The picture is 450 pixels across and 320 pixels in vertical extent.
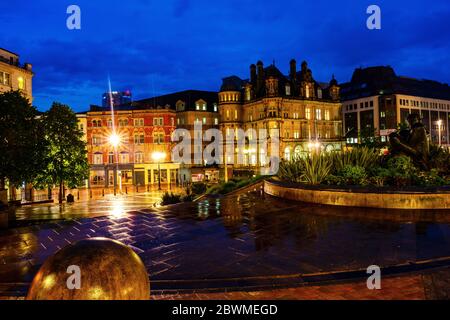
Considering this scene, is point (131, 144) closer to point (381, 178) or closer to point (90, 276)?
point (381, 178)

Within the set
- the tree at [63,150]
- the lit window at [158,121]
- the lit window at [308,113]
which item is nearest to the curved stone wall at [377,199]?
the tree at [63,150]

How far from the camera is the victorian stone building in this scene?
61.8 metres

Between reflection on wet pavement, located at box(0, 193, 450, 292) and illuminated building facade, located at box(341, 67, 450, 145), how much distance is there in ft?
219

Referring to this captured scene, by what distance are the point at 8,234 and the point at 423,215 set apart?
42.7 ft

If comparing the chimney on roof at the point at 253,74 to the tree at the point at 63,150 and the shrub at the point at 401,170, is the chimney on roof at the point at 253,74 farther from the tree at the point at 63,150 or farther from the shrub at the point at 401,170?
the shrub at the point at 401,170

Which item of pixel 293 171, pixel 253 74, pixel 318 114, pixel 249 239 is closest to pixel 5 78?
pixel 293 171

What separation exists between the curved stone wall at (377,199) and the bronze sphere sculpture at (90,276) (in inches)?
430

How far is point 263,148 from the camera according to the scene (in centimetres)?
6212

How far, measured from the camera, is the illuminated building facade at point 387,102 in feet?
252

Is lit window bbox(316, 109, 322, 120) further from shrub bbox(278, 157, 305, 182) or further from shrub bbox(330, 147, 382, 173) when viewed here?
shrub bbox(330, 147, 382, 173)

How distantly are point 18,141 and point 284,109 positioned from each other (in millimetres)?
47936

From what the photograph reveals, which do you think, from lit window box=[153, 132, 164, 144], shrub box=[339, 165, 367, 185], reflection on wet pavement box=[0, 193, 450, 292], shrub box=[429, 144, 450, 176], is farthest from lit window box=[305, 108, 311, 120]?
reflection on wet pavement box=[0, 193, 450, 292]

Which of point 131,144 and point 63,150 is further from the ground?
point 131,144

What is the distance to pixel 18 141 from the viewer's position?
2205 centimetres
